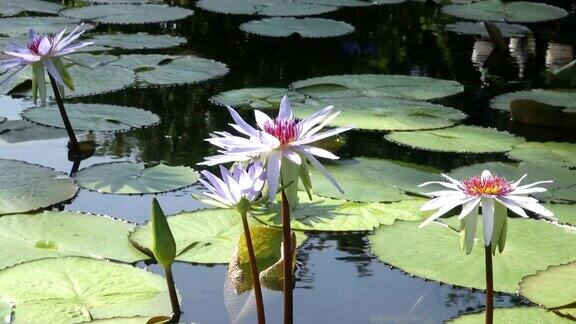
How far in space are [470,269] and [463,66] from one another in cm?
236

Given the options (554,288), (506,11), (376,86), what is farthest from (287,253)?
(506,11)

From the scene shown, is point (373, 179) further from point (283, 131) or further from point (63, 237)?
point (283, 131)

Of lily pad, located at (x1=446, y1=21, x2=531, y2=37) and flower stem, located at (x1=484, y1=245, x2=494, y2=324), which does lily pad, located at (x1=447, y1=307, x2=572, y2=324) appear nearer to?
flower stem, located at (x1=484, y1=245, x2=494, y2=324)

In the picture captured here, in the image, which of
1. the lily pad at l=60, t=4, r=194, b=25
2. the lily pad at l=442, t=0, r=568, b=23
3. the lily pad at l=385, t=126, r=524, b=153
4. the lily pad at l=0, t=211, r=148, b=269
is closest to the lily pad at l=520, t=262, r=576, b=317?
the lily pad at l=0, t=211, r=148, b=269

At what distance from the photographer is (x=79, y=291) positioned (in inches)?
75.0

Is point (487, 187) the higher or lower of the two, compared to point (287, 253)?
higher

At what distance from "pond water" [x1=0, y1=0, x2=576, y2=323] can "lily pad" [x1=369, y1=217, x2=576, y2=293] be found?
27 millimetres

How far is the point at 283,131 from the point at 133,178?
4.04ft

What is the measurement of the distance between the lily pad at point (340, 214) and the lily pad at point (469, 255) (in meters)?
0.10

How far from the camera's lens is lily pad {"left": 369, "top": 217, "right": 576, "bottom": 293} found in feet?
6.74

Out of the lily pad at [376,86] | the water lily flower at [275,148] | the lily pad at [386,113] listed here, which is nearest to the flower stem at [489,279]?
the water lily flower at [275,148]

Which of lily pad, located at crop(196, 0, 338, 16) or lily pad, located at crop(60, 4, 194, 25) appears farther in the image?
lily pad, located at crop(196, 0, 338, 16)

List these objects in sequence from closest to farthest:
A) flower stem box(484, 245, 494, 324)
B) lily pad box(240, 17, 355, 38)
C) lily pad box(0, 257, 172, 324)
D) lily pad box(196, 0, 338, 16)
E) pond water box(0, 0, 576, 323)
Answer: flower stem box(484, 245, 494, 324)
lily pad box(0, 257, 172, 324)
pond water box(0, 0, 576, 323)
lily pad box(240, 17, 355, 38)
lily pad box(196, 0, 338, 16)

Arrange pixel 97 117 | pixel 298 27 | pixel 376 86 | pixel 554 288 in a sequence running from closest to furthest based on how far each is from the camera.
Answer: pixel 554 288
pixel 97 117
pixel 376 86
pixel 298 27
